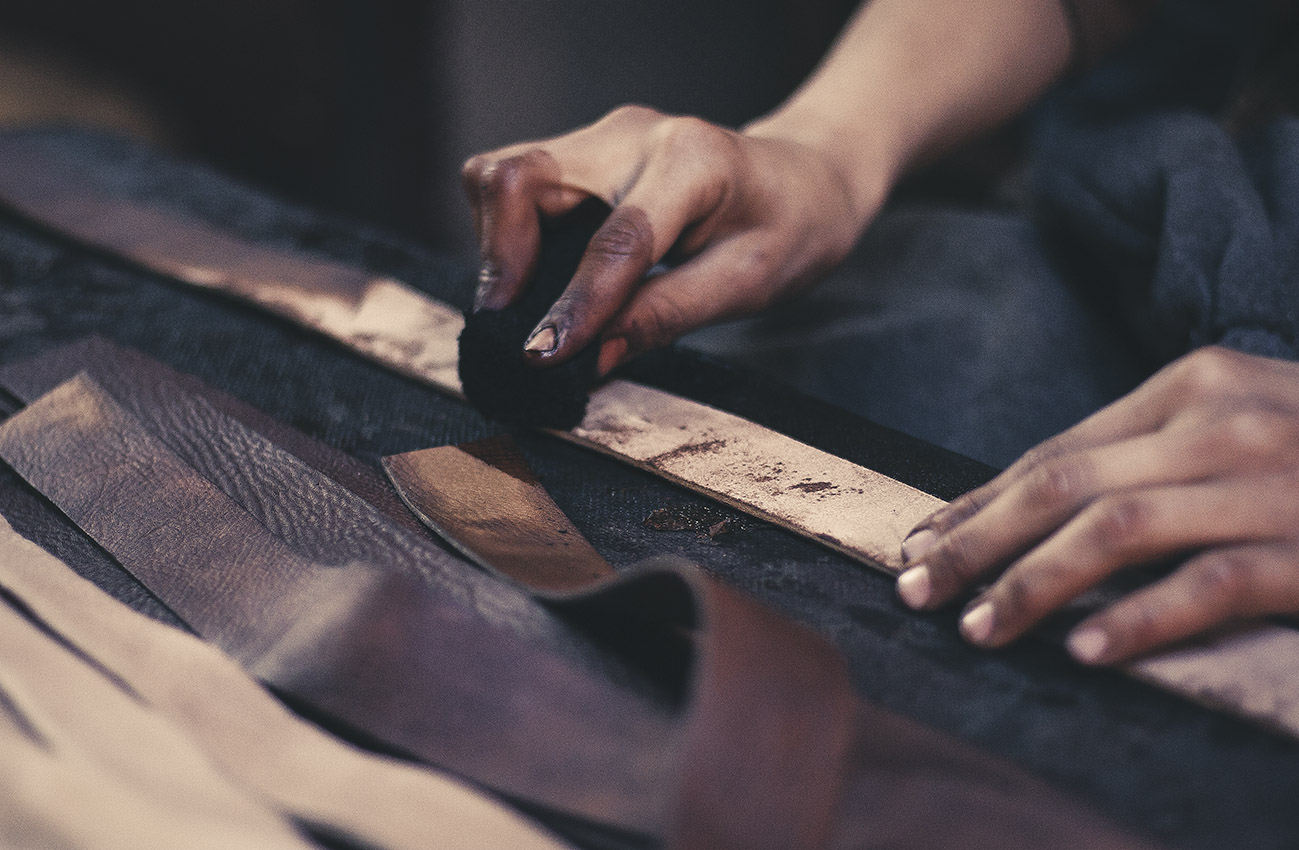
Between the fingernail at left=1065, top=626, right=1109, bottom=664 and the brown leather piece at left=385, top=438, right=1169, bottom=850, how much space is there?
93mm

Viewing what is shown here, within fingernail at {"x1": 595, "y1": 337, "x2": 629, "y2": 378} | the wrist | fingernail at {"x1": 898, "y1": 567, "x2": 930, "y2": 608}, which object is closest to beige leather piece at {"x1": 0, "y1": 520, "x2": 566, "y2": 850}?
fingernail at {"x1": 898, "y1": 567, "x2": 930, "y2": 608}

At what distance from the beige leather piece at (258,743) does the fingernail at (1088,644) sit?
277 mm

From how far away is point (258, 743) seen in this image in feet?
1.31

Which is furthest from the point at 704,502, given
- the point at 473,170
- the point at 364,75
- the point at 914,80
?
the point at 364,75

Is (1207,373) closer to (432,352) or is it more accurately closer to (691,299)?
(691,299)

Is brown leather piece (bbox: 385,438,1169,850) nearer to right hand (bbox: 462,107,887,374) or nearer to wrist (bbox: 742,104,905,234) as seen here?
right hand (bbox: 462,107,887,374)

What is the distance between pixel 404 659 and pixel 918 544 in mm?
303

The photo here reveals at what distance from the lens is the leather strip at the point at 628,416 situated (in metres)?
0.45

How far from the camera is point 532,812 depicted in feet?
1.27

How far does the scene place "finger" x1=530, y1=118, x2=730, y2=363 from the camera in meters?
0.65

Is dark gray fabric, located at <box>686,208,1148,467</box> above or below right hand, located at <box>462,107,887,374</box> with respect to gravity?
below

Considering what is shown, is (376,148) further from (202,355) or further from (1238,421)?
(1238,421)

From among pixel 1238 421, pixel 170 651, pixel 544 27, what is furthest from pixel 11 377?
pixel 544 27

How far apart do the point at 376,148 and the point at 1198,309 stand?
2.31 m
